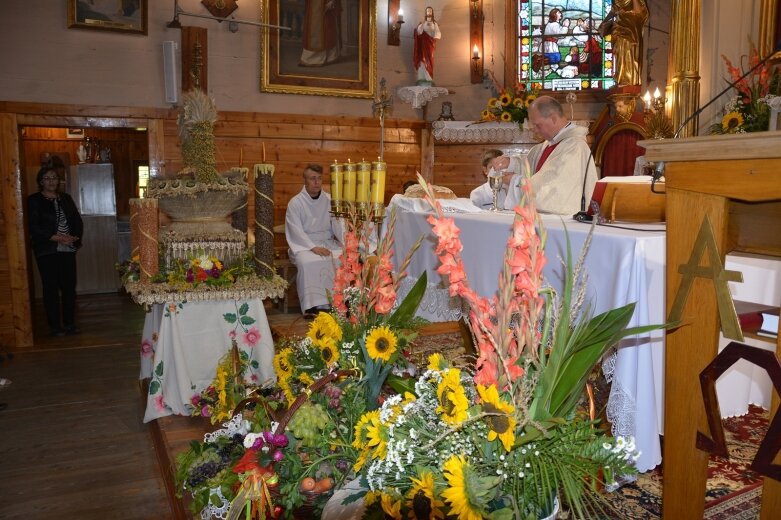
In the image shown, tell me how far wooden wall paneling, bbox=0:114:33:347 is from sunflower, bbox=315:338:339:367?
557 centimetres

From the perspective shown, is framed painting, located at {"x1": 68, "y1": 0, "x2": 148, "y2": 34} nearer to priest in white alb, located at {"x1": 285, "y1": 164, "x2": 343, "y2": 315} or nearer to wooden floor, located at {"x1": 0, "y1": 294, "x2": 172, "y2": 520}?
priest in white alb, located at {"x1": 285, "y1": 164, "x2": 343, "y2": 315}

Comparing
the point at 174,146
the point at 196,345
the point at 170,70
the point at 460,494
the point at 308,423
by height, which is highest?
the point at 170,70

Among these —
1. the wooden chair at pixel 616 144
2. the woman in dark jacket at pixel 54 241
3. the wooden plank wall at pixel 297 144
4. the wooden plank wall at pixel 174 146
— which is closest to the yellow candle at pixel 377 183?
the wooden plank wall at pixel 174 146

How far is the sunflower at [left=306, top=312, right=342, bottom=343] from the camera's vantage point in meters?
2.26

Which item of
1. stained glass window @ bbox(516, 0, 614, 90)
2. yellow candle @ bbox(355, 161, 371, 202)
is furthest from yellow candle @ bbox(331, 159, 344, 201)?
stained glass window @ bbox(516, 0, 614, 90)

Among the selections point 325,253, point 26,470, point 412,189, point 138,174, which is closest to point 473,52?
point 325,253

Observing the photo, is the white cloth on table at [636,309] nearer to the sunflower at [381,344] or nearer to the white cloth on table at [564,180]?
the sunflower at [381,344]

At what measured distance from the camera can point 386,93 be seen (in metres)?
8.61

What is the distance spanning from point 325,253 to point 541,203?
153 inches

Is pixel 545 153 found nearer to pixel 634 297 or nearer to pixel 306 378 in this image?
pixel 634 297

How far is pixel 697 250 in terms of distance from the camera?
5.92 ft

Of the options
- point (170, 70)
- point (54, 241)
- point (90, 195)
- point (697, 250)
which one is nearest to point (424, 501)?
point (697, 250)

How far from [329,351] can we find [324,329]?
0.09 meters

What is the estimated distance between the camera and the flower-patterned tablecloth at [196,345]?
13.0 ft
